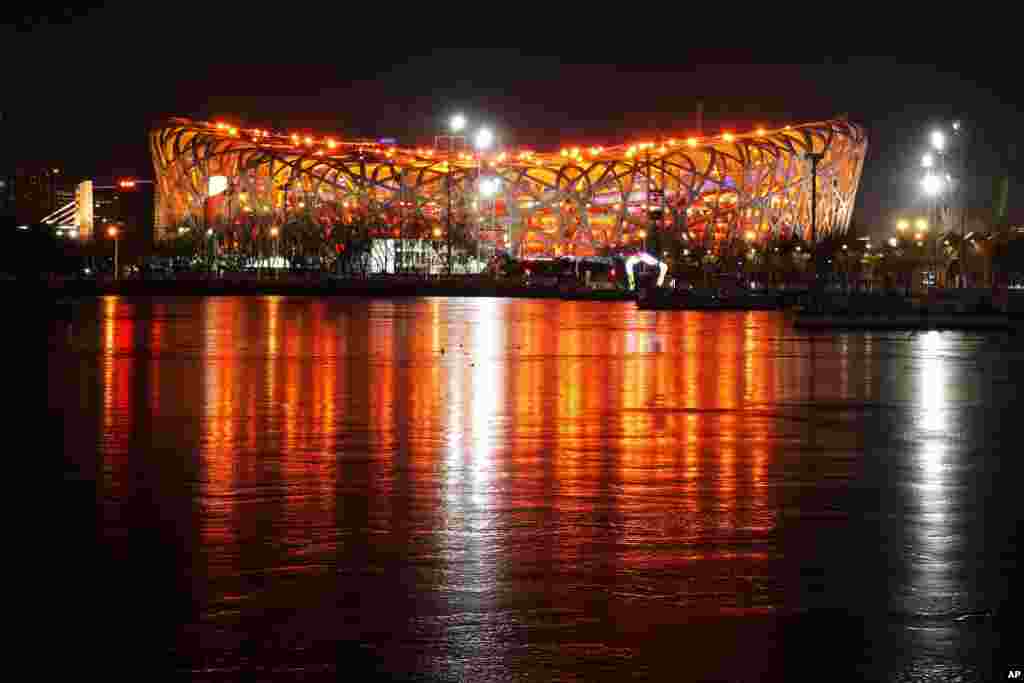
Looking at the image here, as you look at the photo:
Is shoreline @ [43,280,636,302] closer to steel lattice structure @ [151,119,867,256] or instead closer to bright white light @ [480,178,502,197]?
bright white light @ [480,178,502,197]

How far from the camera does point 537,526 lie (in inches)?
389

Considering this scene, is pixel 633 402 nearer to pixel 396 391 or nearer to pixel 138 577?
pixel 396 391

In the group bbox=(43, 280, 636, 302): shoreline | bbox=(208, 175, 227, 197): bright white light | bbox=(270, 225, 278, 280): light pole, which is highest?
bbox=(208, 175, 227, 197): bright white light

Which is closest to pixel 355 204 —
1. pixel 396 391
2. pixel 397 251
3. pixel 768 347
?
pixel 397 251

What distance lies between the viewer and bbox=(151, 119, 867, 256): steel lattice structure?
135875mm

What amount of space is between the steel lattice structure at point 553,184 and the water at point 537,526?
4495 inches

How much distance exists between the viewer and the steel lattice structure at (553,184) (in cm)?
13588

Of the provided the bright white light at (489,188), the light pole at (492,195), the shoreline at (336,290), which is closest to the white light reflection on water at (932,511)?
the shoreline at (336,290)

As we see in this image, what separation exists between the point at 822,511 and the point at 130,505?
4.98m

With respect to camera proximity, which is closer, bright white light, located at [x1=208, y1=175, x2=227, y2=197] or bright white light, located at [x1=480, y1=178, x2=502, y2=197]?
bright white light, located at [x1=480, y1=178, x2=502, y2=197]

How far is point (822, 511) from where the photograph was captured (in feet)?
34.5

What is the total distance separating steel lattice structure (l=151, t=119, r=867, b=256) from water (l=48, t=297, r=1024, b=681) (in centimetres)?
11417

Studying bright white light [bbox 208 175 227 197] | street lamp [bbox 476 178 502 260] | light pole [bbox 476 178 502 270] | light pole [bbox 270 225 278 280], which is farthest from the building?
street lamp [bbox 476 178 502 260]

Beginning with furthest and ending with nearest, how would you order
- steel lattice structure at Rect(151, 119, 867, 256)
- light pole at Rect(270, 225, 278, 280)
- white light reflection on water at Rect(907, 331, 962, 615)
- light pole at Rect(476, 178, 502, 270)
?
steel lattice structure at Rect(151, 119, 867, 256)
light pole at Rect(476, 178, 502, 270)
light pole at Rect(270, 225, 278, 280)
white light reflection on water at Rect(907, 331, 962, 615)
